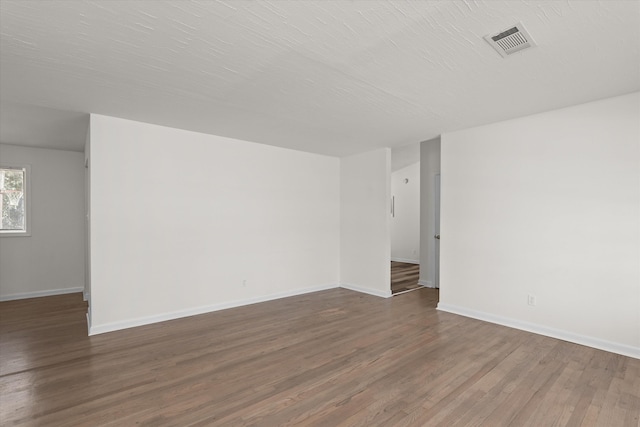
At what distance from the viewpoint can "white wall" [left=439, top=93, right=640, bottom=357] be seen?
3143mm

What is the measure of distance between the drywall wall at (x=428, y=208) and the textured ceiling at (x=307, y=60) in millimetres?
2225

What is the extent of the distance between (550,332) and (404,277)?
370 cm

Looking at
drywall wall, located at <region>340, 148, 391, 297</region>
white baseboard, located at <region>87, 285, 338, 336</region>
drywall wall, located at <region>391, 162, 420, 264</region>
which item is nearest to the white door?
drywall wall, located at <region>340, 148, 391, 297</region>

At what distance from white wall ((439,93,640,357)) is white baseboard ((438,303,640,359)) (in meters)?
0.01

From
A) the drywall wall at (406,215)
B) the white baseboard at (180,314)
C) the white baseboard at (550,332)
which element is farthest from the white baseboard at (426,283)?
the drywall wall at (406,215)

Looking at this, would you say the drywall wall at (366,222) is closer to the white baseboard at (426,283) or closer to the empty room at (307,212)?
the empty room at (307,212)

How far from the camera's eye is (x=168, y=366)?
2.88m

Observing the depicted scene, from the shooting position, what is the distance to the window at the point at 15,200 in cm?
530

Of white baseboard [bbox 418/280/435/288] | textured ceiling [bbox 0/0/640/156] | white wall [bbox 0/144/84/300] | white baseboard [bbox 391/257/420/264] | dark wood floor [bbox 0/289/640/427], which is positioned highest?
textured ceiling [bbox 0/0/640/156]

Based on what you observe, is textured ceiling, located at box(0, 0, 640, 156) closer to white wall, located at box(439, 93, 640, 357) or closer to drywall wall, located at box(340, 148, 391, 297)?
white wall, located at box(439, 93, 640, 357)

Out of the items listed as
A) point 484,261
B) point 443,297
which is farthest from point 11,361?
point 484,261

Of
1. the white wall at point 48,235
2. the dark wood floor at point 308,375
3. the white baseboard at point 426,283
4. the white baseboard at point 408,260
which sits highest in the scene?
the white wall at point 48,235

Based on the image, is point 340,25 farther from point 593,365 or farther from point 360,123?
point 593,365

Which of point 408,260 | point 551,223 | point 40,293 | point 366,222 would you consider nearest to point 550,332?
point 551,223
